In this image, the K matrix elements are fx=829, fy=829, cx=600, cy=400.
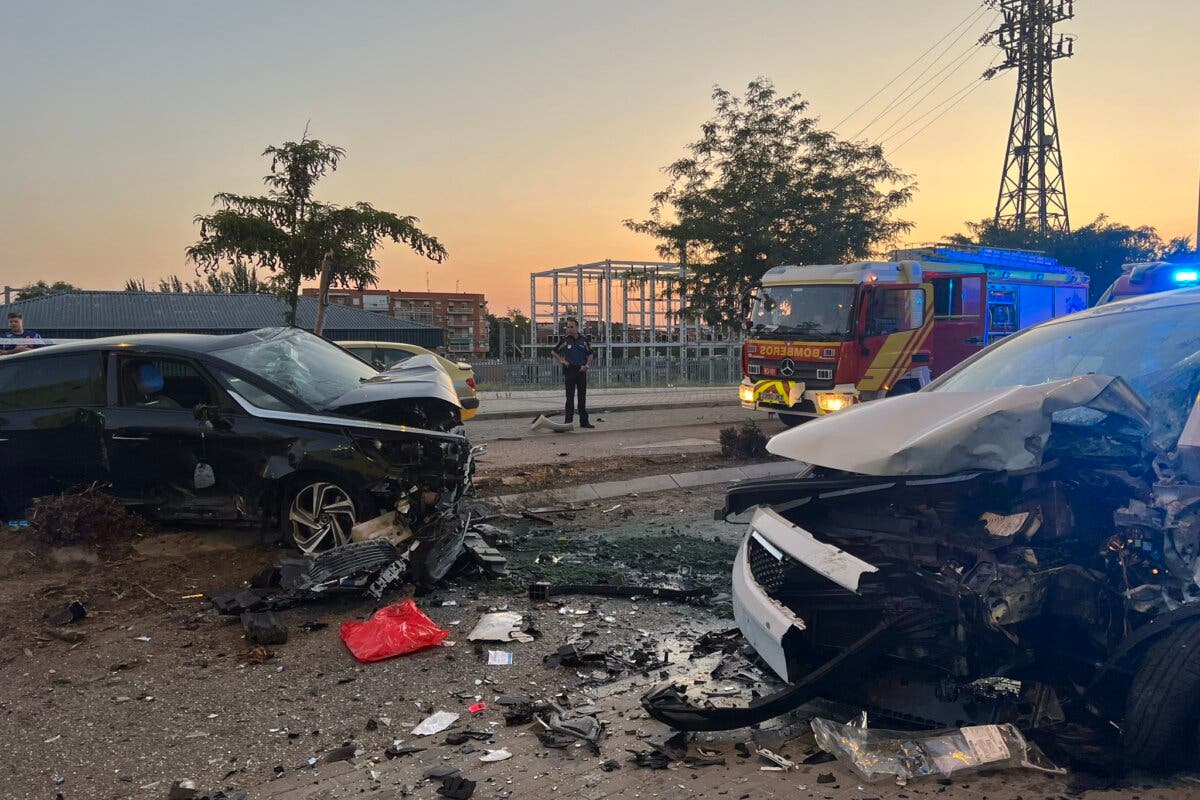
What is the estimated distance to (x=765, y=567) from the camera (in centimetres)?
371

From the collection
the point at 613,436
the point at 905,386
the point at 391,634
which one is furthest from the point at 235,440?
the point at 905,386

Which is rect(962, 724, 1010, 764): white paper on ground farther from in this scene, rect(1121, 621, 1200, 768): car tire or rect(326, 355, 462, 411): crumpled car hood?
rect(326, 355, 462, 411): crumpled car hood

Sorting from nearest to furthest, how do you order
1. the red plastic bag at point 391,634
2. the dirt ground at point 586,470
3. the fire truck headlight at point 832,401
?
1. the red plastic bag at point 391,634
2. the dirt ground at point 586,470
3. the fire truck headlight at point 832,401

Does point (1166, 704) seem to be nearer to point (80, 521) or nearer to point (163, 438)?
point (163, 438)

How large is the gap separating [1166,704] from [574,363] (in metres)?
11.8

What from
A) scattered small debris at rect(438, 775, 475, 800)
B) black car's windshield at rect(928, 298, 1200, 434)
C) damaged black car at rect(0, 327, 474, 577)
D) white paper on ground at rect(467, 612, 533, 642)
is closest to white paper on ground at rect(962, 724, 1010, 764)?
black car's windshield at rect(928, 298, 1200, 434)

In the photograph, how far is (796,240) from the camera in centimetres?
2288

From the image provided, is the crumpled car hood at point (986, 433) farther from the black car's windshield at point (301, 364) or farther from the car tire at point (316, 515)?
the black car's windshield at point (301, 364)

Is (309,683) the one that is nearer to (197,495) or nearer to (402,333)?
(197,495)

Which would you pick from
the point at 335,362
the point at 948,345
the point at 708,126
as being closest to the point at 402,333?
the point at 708,126

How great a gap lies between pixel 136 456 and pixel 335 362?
168 centimetres

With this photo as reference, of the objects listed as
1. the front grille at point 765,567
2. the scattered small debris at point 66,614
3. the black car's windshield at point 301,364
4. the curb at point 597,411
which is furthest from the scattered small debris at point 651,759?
the curb at point 597,411

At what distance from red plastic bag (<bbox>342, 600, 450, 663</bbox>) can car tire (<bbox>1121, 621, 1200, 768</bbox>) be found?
125 inches

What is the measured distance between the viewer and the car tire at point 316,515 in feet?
18.8
